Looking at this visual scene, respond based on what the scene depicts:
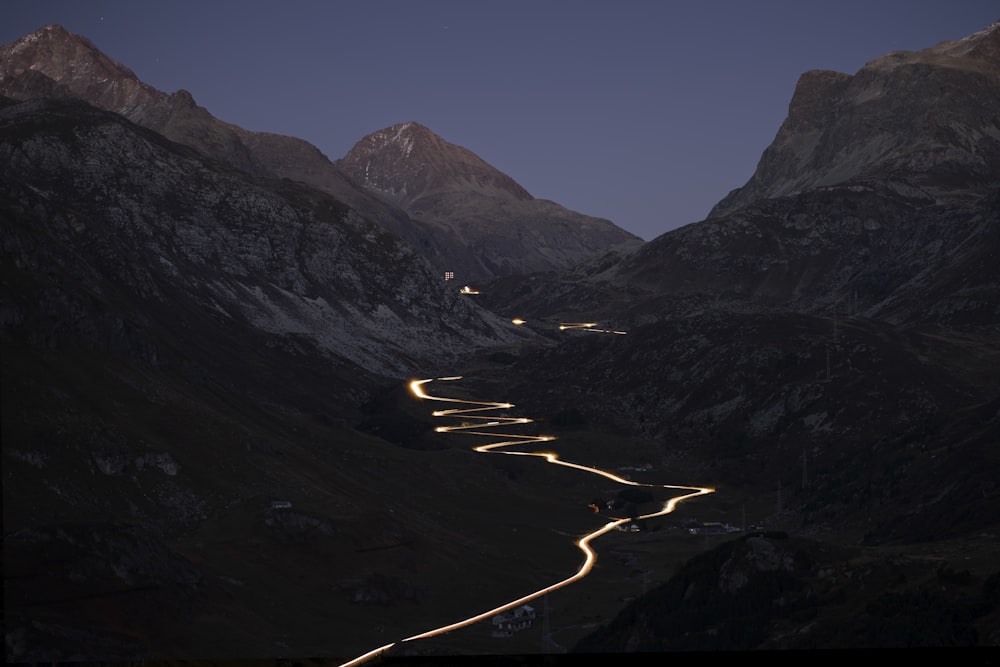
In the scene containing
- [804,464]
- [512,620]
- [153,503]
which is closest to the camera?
[512,620]

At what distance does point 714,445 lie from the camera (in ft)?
635

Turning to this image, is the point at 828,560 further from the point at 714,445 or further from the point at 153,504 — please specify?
the point at 714,445

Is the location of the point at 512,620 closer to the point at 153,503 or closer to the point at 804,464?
the point at 153,503

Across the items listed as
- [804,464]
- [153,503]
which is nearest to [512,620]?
[153,503]

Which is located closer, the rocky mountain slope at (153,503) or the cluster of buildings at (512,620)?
the rocky mountain slope at (153,503)

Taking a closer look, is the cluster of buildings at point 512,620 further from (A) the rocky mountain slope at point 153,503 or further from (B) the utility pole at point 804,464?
(B) the utility pole at point 804,464

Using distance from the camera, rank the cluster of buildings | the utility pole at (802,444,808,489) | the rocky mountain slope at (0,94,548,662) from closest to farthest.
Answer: the rocky mountain slope at (0,94,548,662), the cluster of buildings, the utility pole at (802,444,808,489)

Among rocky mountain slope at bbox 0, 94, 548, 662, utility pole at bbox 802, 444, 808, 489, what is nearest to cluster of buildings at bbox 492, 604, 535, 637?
rocky mountain slope at bbox 0, 94, 548, 662

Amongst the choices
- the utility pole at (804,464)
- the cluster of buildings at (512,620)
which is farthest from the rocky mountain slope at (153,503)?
the utility pole at (804,464)

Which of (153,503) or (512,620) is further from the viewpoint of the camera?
(153,503)

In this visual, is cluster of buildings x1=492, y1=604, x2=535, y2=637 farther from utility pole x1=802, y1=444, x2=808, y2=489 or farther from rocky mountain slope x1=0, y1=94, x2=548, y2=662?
utility pole x1=802, y1=444, x2=808, y2=489

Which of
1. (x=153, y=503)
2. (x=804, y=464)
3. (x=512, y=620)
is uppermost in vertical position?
(x=804, y=464)

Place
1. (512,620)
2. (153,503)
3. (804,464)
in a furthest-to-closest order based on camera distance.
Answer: (804,464) < (153,503) < (512,620)

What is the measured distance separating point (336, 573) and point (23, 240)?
59.2m
